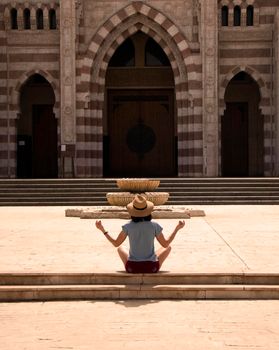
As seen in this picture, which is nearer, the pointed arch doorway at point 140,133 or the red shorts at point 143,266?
the red shorts at point 143,266

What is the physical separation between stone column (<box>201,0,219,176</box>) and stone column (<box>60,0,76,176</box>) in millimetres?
5212

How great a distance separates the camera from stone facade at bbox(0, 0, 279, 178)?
82.3 feet

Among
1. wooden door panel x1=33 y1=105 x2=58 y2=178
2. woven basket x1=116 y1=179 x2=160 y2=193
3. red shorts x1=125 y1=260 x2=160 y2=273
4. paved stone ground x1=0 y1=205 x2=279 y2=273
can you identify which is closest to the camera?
red shorts x1=125 y1=260 x2=160 y2=273

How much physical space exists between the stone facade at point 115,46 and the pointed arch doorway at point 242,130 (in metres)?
3.08

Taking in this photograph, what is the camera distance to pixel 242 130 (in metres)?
29.4

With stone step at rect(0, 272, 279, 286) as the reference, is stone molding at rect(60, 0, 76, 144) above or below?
above

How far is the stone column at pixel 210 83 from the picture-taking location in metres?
24.9

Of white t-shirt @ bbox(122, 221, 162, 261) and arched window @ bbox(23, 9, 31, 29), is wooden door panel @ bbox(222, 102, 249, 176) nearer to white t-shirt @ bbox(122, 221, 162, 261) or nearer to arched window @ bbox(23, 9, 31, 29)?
arched window @ bbox(23, 9, 31, 29)

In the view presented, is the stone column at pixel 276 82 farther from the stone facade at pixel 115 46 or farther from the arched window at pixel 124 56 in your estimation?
the arched window at pixel 124 56

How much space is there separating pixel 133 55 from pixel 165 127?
368 centimetres

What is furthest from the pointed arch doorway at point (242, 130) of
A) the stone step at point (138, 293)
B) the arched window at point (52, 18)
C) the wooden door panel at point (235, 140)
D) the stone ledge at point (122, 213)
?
the stone step at point (138, 293)

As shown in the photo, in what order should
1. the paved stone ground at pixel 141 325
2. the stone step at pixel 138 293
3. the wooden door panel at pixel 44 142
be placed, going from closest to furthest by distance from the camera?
the paved stone ground at pixel 141 325 < the stone step at pixel 138 293 < the wooden door panel at pixel 44 142

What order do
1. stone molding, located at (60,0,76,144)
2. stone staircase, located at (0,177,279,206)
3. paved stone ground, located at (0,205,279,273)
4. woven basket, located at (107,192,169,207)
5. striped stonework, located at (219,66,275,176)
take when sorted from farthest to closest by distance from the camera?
striped stonework, located at (219,66,275,176)
stone molding, located at (60,0,76,144)
stone staircase, located at (0,177,279,206)
woven basket, located at (107,192,169,207)
paved stone ground, located at (0,205,279,273)

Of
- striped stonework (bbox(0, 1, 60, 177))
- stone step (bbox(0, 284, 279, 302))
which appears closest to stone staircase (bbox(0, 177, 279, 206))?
striped stonework (bbox(0, 1, 60, 177))
